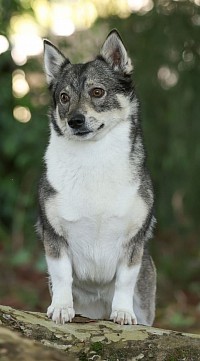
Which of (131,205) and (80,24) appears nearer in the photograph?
(131,205)

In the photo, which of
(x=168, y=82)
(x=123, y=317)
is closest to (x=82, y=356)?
(x=123, y=317)

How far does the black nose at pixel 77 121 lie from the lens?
18.5 ft

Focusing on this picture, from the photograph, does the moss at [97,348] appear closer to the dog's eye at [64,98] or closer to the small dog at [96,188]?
the small dog at [96,188]

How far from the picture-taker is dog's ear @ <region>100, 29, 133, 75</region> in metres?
6.09

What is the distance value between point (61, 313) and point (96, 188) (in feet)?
3.23

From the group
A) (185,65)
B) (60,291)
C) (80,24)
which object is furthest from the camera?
(80,24)

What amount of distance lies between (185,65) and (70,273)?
5.34m

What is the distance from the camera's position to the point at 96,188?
5.71 meters

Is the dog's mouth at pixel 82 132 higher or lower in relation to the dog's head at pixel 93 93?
lower

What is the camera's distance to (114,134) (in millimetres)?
5844

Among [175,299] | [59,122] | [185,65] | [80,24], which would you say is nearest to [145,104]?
[185,65]

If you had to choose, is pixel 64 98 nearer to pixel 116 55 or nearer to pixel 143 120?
pixel 116 55

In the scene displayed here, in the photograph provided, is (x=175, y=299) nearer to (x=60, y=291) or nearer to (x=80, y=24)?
(x=80, y=24)

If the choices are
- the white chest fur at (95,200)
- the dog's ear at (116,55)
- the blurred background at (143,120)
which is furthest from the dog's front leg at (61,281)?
the blurred background at (143,120)
